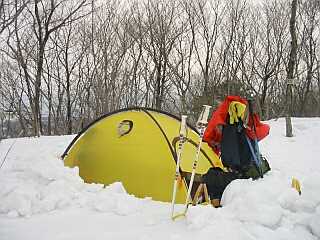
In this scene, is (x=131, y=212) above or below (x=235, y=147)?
below

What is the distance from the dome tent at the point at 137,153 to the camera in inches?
219

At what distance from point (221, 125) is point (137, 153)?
1.53 meters

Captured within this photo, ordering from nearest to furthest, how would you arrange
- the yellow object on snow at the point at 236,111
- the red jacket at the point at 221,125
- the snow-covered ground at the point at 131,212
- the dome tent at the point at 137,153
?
the snow-covered ground at the point at 131,212, the yellow object on snow at the point at 236,111, the red jacket at the point at 221,125, the dome tent at the point at 137,153

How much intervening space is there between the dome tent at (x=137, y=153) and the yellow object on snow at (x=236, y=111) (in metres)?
1.07

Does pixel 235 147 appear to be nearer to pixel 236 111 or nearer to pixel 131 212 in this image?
pixel 236 111

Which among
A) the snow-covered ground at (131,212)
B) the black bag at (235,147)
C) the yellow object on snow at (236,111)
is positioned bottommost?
the snow-covered ground at (131,212)

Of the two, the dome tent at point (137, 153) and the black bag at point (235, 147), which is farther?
the dome tent at point (137, 153)

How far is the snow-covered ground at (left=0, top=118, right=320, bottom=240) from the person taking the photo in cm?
330

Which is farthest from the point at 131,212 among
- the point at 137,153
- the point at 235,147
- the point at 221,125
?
the point at 137,153

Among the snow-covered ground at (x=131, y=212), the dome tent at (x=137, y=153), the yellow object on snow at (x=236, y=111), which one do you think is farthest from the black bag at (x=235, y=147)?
the dome tent at (x=137, y=153)

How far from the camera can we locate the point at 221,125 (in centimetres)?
493

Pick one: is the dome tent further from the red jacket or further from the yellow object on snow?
the yellow object on snow

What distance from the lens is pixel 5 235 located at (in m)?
3.33

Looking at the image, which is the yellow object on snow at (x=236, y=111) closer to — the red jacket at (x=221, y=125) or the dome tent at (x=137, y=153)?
the red jacket at (x=221, y=125)
